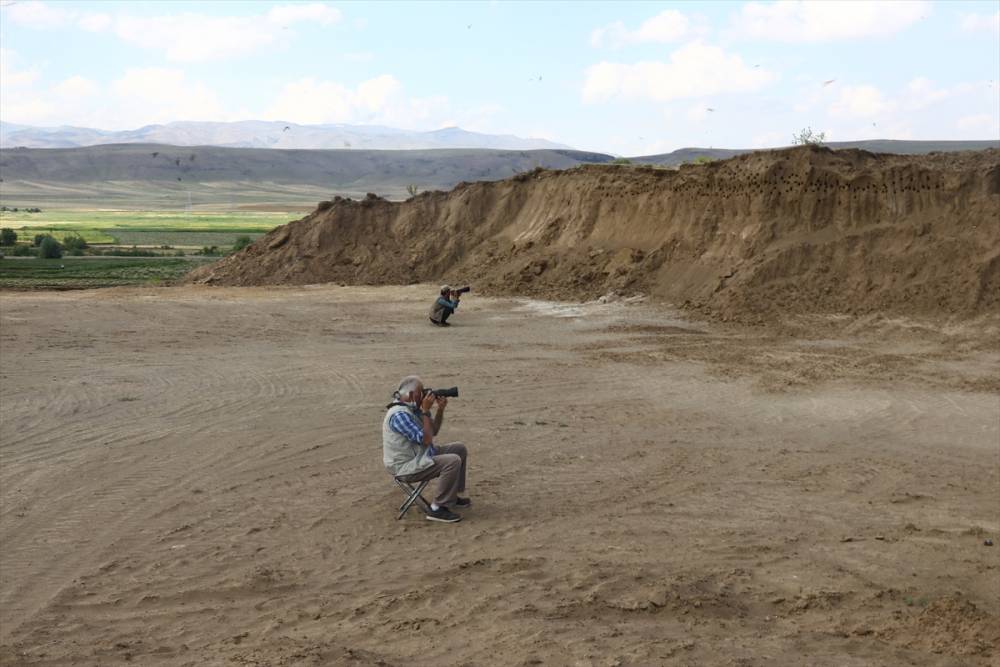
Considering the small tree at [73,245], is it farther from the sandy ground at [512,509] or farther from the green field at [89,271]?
the sandy ground at [512,509]

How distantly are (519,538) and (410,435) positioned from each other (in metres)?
1.36

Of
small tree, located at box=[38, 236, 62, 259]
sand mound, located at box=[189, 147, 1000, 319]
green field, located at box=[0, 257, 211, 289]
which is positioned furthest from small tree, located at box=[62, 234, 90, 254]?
sand mound, located at box=[189, 147, 1000, 319]

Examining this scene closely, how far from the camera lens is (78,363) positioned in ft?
55.8

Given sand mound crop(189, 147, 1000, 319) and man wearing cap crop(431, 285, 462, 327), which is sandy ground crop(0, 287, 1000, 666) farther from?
sand mound crop(189, 147, 1000, 319)

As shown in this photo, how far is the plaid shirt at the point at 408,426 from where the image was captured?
9.14 metres

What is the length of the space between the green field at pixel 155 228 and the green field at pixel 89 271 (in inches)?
460

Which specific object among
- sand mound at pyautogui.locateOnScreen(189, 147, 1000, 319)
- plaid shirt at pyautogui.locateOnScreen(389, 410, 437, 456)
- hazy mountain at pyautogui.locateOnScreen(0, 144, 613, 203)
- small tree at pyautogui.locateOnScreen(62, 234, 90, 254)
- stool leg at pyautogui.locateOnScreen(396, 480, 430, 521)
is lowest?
small tree at pyautogui.locateOnScreen(62, 234, 90, 254)

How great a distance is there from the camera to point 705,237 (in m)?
26.2

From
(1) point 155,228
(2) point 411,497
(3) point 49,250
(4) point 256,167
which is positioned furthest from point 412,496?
(4) point 256,167

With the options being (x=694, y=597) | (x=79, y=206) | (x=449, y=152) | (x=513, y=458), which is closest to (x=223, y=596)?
(x=694, y=597)

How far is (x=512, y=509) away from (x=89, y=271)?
96.1 ft

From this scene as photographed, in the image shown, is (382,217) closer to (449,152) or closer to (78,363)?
(78,363)

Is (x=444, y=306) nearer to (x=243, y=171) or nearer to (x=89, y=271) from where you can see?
(x=89, y=271)

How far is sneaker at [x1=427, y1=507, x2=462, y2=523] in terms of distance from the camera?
9320 millimetres
